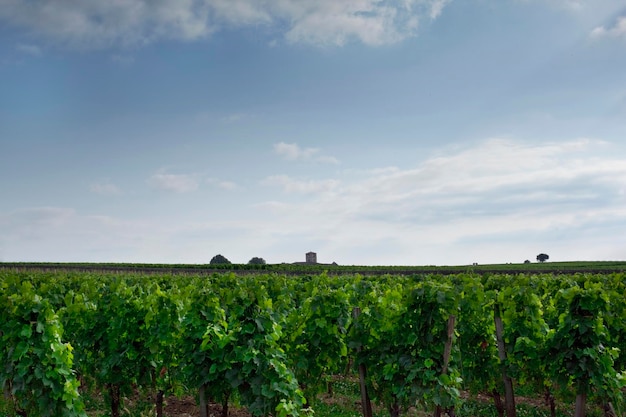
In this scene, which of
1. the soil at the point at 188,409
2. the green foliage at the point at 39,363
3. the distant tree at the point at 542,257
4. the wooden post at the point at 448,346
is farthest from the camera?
the distant tree at the point at 542,257

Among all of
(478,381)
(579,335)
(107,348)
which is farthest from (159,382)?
(579,335)

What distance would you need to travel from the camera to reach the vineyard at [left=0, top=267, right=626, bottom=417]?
8.10m

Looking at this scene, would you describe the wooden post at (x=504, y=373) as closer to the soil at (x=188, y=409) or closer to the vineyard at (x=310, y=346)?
the vineyard at (x=310, y=346)

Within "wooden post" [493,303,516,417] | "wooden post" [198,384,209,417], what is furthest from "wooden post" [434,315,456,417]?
"wooden post" [198,384,209,417]

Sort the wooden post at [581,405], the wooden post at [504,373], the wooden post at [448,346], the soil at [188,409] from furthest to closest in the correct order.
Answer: the soil at [188,409] < the wooden post at [504,373] < the wooden post at [581,405] < the wooden post at [448,346]

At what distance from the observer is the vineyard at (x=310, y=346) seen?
8102mm

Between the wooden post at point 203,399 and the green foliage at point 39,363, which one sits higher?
the green foliage at point 39,363

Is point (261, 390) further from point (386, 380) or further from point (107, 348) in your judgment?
point (107, 348)

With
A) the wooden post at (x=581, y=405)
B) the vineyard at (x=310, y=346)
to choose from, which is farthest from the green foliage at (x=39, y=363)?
the wooden post at (x=581, y=405)

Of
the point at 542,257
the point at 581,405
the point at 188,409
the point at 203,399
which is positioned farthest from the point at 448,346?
the point at 542,257

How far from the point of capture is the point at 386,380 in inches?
352

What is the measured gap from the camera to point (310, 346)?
31.2 ft

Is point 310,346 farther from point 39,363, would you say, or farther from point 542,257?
point 542,257

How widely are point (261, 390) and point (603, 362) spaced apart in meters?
6.27
